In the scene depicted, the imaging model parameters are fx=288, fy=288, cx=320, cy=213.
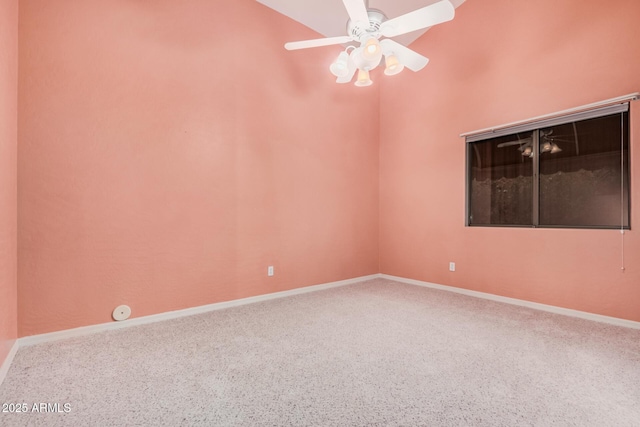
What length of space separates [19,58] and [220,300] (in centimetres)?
248

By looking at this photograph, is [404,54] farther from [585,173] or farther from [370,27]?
[585,173]

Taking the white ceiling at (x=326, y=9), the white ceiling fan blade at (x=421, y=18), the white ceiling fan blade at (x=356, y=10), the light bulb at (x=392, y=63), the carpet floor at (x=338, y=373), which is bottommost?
the carpet floor at (x=338, y=373)

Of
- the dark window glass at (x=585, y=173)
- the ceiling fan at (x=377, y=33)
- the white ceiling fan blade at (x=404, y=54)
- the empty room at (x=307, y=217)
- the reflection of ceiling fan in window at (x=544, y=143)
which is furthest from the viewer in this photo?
the reflection of ceiling fan in window at (x=544, y=143)

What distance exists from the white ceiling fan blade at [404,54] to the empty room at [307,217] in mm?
22

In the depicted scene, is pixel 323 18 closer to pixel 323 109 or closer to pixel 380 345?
pixel 323 109

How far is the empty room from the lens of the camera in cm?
159

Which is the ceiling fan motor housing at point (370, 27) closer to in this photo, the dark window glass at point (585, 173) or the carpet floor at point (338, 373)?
the dark window glass at point (585, 173)

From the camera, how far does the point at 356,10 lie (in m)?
1.95

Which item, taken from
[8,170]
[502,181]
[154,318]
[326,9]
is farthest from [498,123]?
[8,170]

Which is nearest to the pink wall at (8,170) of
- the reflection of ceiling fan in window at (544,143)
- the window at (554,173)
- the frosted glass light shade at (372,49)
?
the frosted glass light shade at (372,49)

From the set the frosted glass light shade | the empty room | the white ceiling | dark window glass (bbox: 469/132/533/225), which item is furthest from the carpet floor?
the white ceiling

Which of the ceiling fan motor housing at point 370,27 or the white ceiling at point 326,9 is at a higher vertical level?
the white ceiling at point 326,9

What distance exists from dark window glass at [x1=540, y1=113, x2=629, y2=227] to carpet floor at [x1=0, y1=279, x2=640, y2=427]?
962 millimetres

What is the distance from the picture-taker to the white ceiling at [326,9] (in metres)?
3.26
